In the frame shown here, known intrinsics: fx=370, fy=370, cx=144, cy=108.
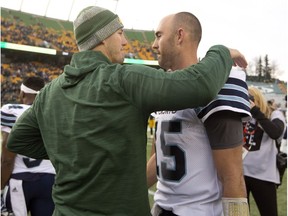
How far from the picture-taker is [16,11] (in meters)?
40.1

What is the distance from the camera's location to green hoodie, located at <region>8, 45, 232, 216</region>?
1.28m

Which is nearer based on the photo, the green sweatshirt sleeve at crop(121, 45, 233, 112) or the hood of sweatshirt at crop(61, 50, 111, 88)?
the green sweatshirt sleeve at crop(121, 45, 233, 112)

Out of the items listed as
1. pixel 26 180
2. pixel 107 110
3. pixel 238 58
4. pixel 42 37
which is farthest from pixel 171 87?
pixel 42 37

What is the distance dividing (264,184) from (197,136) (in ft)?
8.03

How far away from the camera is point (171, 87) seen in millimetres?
1260

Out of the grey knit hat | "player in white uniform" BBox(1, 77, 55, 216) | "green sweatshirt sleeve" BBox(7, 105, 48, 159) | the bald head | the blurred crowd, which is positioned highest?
the bald head

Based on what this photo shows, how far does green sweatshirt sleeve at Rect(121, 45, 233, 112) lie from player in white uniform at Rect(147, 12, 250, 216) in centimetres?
26

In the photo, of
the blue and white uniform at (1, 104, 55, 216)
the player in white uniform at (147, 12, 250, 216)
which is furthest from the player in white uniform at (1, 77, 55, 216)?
the player in white uniform at (147, 12, 250, 216)

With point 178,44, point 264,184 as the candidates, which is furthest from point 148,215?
point 264,184

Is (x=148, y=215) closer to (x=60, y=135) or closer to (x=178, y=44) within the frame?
(x=60, y=135)

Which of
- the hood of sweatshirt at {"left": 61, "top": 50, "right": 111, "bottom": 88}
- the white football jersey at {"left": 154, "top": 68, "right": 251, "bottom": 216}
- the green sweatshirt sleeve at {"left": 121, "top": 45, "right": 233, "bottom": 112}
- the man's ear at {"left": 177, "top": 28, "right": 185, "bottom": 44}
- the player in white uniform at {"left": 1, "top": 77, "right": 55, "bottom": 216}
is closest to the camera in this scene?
the green sweatshirt sleeve at {"left": 121, "top": 45, "right": 233, "bottom": 112}

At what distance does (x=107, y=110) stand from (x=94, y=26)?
38 centimetres

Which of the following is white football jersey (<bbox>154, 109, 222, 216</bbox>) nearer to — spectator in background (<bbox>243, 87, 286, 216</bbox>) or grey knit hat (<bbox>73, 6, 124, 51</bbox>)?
grey knit hat (<bbox>73, 6, 124, 51</bbox>)

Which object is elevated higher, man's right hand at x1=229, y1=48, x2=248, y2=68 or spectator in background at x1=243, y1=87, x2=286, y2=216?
man's right hand at x1=229, y1=48, x2=248, y2=68
